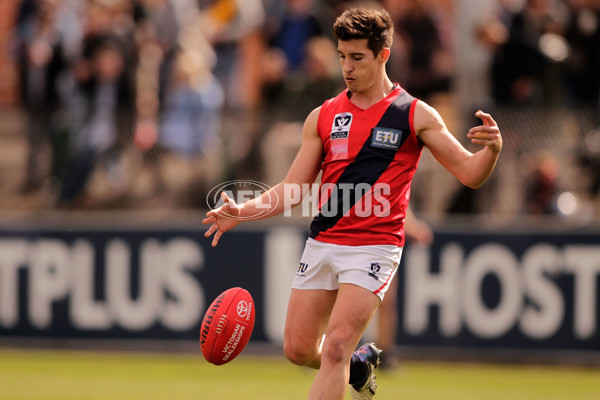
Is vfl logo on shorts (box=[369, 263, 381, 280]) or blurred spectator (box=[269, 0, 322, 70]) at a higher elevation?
blurred spectator (box=[269, 0, 322, 70])

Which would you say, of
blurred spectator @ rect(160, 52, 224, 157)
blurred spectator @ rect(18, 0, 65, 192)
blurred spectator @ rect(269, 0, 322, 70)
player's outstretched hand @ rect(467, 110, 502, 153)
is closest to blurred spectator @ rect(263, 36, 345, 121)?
blurred spectator @ rect(269, 0, 322, 70)

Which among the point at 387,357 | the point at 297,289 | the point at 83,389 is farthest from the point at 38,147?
the point at 297,289

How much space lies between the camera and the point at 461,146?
6438 millimetres

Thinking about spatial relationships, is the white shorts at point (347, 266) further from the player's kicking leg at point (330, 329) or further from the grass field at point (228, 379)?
the grass field at point (228, 379)

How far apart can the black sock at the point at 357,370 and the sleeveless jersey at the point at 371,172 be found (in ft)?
2.96

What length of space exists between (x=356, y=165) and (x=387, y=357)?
549cm

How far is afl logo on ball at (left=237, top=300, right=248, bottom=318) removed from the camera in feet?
22.1

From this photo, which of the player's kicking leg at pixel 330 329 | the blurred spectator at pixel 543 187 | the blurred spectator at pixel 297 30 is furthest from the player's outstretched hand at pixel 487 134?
the blurred spectator at pixel 297 30

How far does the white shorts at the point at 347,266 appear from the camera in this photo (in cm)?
640

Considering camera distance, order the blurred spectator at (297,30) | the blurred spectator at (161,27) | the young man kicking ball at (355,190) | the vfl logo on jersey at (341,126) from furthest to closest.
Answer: the blurred spectator at (297,30) < the blurred spectator at (161,27) < the vfl logo on jersey at (341,126) < the young man kicking ball at (355,190)

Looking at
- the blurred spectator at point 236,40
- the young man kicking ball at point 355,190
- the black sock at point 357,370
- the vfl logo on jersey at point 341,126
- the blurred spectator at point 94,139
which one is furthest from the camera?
the blurred spectator at point 236,40

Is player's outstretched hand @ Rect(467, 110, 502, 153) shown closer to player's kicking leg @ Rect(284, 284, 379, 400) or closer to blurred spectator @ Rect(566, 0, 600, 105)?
player's kicking leg @ Rect(284, 284, 379, 400)

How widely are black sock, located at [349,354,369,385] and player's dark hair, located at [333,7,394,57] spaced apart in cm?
213

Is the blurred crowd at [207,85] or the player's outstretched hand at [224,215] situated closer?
the player's outstretched hand at [224,215]
